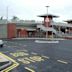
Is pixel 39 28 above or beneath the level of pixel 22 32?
above

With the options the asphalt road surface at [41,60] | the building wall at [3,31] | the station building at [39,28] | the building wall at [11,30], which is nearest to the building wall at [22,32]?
the station building at [39,28]

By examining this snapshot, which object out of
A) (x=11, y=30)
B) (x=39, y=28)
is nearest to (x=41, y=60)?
(x=11, y=30)

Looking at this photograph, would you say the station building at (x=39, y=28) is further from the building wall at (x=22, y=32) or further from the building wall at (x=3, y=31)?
the building wall at (x=3, y=31)

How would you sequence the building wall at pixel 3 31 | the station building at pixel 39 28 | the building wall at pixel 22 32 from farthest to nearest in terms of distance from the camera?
the building wall at pixel 22 32 → the station building at pixel 39 28 → the building wall at pixel 3 31

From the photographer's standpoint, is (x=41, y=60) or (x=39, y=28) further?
(x=39, y=28)

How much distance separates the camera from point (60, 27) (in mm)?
92500

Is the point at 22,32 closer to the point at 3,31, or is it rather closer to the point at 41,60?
the point at 3,31

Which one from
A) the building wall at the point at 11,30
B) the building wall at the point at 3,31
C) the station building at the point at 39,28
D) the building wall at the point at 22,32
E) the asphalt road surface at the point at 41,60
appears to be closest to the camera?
the asphalt road surface at the point at 41,60

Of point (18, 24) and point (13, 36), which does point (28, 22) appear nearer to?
point (18, 24)

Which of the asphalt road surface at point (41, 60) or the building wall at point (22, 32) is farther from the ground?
the asphalt road surface at point (41, 60)

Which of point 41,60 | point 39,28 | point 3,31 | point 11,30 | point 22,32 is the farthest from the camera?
point 22,32

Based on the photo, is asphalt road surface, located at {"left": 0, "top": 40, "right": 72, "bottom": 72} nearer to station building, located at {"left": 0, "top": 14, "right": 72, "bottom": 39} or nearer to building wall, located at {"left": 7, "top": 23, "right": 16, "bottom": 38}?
building wall, located at {"left": 7, "top": 23, "right": 16, "bottom": 38}

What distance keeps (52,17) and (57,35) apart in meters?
11.5

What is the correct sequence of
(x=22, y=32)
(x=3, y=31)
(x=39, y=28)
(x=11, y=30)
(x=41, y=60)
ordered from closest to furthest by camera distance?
(x=41, y=60) < (x=11, y=30) < (x=3, y=31) < (x=39, y=28) < (x=22, y=32)
